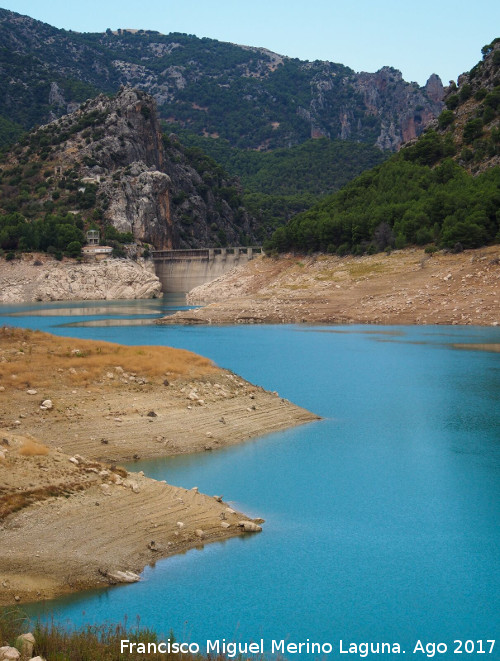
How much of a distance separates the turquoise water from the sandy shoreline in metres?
0.65

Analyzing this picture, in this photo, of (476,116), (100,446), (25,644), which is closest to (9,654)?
(25,644)

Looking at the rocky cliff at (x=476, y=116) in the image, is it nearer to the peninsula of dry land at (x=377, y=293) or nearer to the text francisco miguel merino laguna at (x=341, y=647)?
the peninsula of dry land at (x=377, y=293)

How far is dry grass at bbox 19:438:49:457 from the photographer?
18688mm

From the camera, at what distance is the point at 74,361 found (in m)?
30.2

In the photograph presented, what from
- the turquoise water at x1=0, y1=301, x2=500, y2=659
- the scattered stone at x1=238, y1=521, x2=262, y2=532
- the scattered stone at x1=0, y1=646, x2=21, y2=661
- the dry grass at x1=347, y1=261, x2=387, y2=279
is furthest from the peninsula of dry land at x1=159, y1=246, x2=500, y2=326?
the scattered stone at x1=0, y1=646, x2=21, y2=661

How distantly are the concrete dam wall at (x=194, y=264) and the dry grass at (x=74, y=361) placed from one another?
10024 centimetres

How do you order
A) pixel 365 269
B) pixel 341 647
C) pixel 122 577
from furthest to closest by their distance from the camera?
pixel 365 269
pixel 122 577
pixel 341 647

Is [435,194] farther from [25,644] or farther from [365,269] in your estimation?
[25,644]

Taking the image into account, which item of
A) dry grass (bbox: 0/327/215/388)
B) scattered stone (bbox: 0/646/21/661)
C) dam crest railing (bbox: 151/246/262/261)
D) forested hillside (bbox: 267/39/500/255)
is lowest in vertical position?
scattered stone (bbox: 0/646/21/661)

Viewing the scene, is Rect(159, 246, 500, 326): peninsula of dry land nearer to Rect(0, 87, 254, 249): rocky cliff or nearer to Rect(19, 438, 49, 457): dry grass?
Rect(19, 438, 49, 457): dry grass

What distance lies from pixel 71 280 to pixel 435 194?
2434 inches

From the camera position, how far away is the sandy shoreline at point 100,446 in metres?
15.8

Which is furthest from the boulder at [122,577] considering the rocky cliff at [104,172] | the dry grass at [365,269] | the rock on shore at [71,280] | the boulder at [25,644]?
the rocky cliff at [104,172]

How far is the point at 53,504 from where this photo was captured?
17.2 meters
